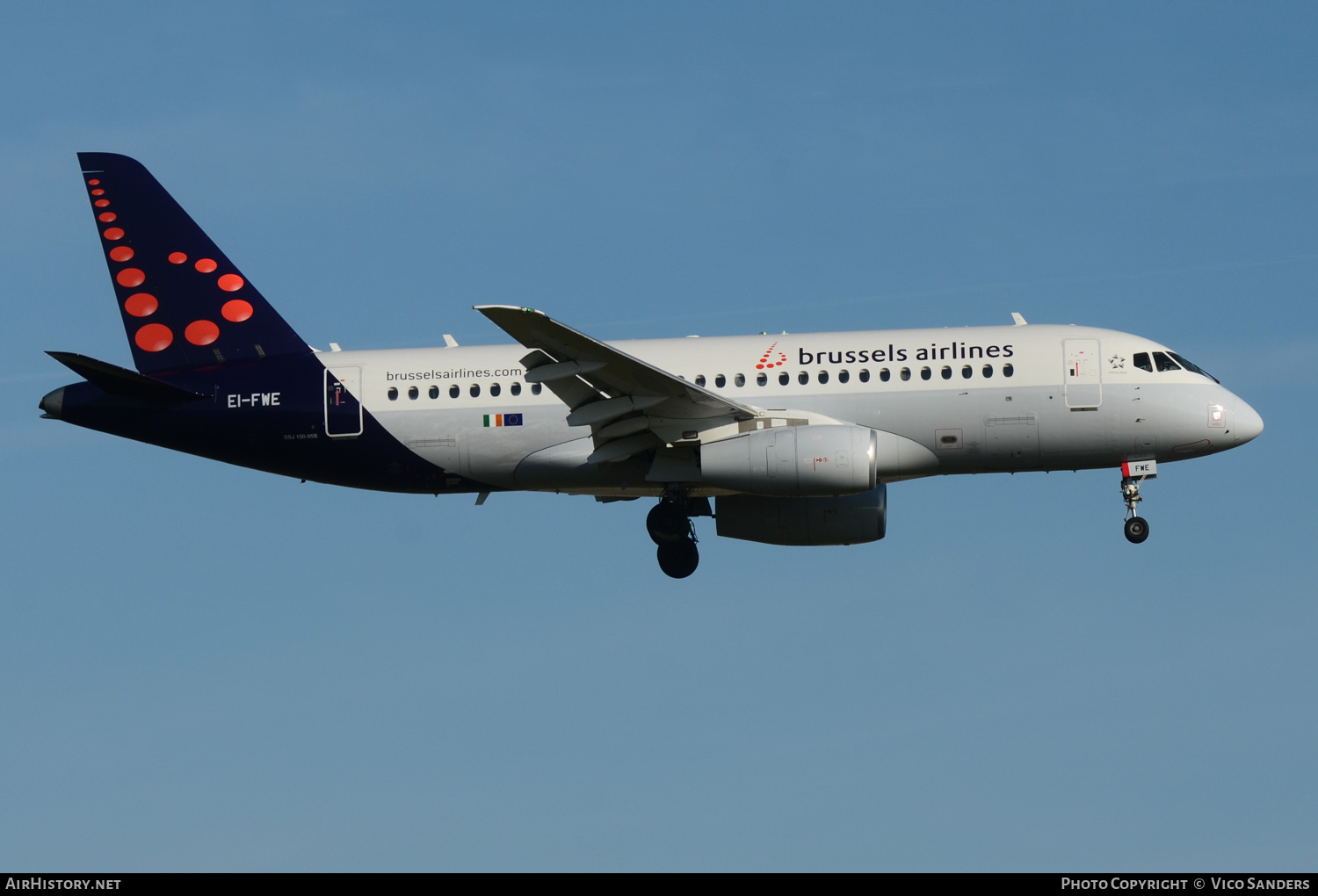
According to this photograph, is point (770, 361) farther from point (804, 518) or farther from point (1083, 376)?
point (1083, 376)

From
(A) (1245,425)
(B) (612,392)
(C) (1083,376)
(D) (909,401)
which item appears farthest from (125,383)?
(A) (1245,425)

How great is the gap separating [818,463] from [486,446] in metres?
7.81

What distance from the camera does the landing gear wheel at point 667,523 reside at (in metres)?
38.1

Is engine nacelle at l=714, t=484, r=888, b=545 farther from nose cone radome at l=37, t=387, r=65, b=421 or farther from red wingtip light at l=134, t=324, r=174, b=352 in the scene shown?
nose cone radome at l=37, t=387, r=65, b=421

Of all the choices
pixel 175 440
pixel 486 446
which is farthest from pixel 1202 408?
pixel 175 440

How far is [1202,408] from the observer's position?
36.3 m

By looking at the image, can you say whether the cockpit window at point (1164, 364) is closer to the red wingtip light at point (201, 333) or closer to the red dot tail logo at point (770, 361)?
the red dot tail logo at point (770, 361)

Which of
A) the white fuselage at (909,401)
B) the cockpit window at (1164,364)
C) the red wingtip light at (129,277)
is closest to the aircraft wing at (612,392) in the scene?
the white fuselage at (909,401)

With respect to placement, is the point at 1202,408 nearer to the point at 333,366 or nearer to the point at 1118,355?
the point at 1118,355

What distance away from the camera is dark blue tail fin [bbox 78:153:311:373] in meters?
39.3

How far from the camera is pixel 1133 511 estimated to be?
37.0 m

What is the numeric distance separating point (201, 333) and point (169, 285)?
1760mm

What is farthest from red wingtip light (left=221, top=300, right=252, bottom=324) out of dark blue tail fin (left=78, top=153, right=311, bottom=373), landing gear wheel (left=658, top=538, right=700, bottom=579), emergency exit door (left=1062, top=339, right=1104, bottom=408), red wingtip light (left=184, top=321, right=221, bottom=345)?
emergency exit door (left=1062, top=339, right=1104, bottom=408)

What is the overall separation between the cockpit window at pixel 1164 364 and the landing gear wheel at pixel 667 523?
11.2 meters
